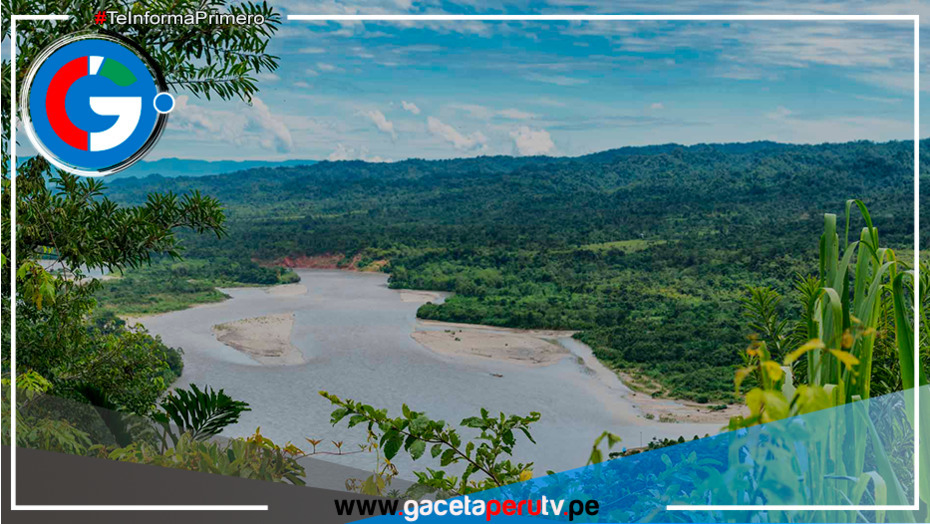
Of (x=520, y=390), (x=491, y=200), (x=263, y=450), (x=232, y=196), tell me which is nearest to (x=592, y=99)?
(x=491, y=200)

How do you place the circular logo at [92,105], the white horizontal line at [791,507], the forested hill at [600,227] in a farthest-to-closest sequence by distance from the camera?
the forested hill at [600,227] → the circular logo at [92,105] → the white horizontal line at [791,507]

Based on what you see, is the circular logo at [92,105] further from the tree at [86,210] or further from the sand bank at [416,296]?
the sand bank at [416,296]

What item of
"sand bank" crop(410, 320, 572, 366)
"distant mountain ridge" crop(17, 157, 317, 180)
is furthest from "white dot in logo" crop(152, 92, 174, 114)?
"sand bank" crop(410, 320, 572, 366)

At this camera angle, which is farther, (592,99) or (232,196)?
(232,196)

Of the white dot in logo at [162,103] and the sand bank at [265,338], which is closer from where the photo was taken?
the white dot in logo at [162,103]

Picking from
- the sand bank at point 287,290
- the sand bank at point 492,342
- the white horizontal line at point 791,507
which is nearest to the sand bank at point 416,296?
the sand bank at point 492,342

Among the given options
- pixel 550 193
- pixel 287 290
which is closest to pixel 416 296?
pixel 287 290

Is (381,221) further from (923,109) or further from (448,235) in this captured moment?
(923,109)
